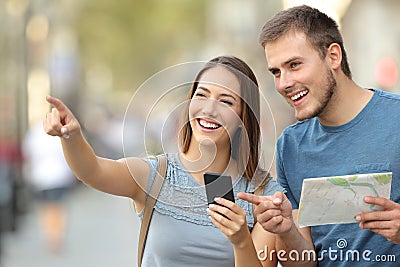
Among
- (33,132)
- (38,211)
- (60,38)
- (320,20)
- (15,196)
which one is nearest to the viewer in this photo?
(320,20)

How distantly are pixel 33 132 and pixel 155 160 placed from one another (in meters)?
9.12

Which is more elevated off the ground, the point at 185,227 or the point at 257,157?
the point at 257,157

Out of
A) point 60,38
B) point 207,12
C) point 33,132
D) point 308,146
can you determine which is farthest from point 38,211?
point 207,12

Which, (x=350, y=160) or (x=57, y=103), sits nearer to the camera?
(x=57, y=103)

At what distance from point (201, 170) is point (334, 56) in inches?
29.4

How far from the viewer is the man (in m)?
3.40

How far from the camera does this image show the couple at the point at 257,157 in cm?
318

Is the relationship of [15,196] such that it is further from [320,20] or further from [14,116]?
[320,20]

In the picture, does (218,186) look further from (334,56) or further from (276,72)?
(334,56)

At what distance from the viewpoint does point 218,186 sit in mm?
3123

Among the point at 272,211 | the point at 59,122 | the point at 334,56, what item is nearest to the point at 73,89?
the point at 334,56

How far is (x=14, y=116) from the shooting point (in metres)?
15.4

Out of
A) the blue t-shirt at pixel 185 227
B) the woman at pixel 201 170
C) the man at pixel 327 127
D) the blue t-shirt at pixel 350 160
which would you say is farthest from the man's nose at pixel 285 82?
the blue t-shirt at pixel 185 227

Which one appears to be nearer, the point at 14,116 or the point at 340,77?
the point at 340,77
